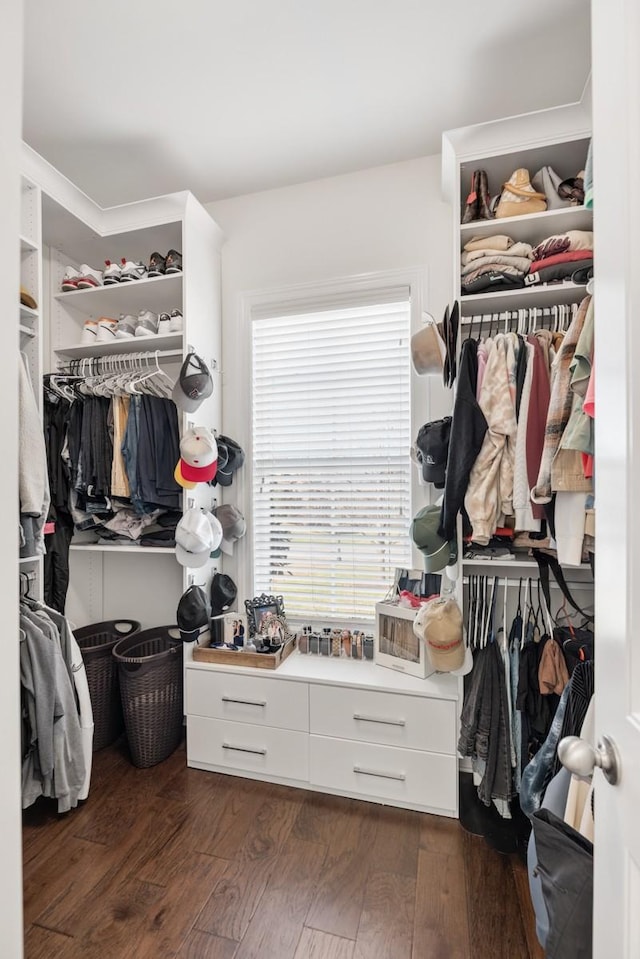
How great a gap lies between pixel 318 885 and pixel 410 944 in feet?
1.08

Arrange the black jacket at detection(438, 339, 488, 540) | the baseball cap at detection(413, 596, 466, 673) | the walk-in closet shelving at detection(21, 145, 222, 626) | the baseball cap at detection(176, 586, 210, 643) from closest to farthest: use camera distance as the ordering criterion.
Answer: the black jacket at detection(438, 339, 488, 540) < the baseball cap at detection(413, 596, 466, 673) < the baseball cap at detection(176, 586, 210, 643) < the walk-in closet shelving at detection(21, 145, 222, 626)

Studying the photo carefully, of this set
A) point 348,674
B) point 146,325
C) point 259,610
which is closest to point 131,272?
point 146,325

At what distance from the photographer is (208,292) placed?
2496 mm

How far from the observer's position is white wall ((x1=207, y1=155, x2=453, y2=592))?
2.33 m

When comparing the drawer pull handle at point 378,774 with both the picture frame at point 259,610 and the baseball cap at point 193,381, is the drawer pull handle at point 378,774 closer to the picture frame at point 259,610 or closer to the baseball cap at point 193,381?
the picture frame at point 259,610

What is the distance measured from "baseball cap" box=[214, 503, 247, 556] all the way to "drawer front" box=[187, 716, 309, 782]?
33.0 inches

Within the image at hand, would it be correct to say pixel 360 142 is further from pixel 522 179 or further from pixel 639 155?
pixel 639 155

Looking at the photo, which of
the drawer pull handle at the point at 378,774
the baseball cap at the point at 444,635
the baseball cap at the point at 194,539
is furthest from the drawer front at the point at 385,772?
the baseball cap at the point at 194,539

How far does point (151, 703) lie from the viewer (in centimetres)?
222

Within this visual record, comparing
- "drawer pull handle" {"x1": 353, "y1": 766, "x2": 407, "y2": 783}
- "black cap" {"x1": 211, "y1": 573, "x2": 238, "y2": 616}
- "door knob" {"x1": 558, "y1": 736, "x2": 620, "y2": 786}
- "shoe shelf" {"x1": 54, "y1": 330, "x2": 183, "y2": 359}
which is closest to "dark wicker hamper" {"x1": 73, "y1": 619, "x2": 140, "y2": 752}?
"black cap" {"x1": 211, "y1": 573, "x2": 238, "y2": 616}

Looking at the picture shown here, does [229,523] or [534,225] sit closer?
[534,225]

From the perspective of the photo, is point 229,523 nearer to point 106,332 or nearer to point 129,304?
point 106,332

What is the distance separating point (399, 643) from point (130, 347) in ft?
6.64

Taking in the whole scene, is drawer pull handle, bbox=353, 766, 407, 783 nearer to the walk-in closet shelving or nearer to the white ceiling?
the walk-in closet shelving
